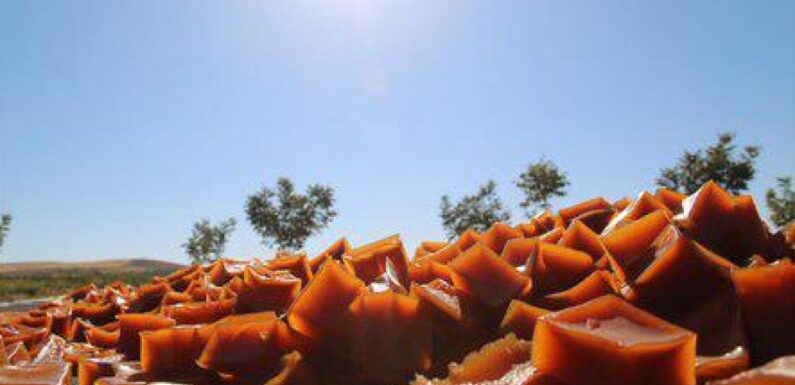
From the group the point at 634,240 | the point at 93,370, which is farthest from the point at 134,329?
the point at 634,240

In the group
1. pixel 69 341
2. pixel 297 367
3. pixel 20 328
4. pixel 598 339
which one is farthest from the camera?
pixel 20 328

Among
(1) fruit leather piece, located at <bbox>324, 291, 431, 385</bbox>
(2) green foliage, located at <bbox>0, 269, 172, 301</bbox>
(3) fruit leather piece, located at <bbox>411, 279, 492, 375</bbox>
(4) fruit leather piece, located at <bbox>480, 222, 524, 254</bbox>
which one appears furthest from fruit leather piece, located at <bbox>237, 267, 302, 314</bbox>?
(2) green foliage, located at <bbox>0, 269, 172, 301</bbox>

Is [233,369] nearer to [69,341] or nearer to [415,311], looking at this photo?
[415,311]

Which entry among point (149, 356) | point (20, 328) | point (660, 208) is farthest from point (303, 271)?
point (20, 328)

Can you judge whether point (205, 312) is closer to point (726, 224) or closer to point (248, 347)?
point (248, 347)

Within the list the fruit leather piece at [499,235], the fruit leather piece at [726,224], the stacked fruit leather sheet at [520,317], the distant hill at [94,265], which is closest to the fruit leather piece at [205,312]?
the stacked fruit leather sheet at [520,317]

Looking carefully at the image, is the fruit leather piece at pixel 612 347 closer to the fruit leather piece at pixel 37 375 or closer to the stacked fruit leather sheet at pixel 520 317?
the stacked fruit leather sheet at pixel 520 317
